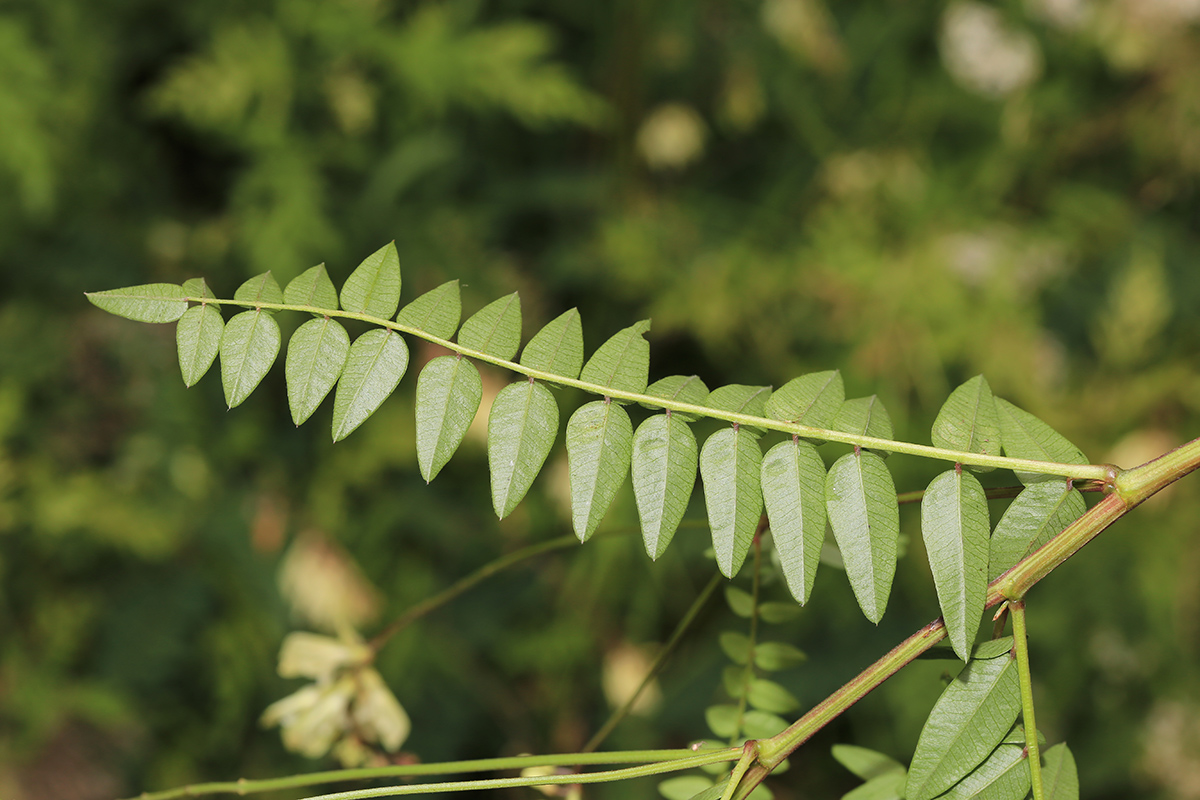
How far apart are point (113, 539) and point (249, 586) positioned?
0.21m

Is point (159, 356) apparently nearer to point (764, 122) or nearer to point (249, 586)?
point (249, 586)

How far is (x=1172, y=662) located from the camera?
4.41ft

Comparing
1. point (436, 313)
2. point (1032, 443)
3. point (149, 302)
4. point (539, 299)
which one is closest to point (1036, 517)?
point (1032, 443)

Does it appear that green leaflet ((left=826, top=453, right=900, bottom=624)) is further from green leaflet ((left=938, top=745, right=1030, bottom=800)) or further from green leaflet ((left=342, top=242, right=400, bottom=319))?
green leaflet ((left=342, top=242, right=400, bottom=319))

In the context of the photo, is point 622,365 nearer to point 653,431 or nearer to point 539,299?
point 653,431

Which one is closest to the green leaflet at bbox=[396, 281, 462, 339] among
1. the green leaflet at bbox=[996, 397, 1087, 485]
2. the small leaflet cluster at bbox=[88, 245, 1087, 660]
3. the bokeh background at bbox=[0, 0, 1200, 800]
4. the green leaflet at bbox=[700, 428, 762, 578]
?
the small leaflet cluster at bbox=[88, 245, 1087, 660]

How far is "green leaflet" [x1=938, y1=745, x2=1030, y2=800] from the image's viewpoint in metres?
0.30

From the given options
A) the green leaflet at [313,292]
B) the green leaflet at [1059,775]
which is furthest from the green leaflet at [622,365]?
the green leaflet at [1059,775]

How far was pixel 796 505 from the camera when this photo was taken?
293mm

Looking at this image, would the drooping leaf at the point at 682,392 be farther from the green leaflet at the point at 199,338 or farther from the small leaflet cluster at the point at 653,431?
the green leaflet at the point at 199,338

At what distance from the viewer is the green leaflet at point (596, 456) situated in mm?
290

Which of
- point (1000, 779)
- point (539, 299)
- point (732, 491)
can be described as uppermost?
point (539, 299)

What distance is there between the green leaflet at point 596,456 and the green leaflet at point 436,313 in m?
0.07

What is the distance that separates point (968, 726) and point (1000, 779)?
0.03m
